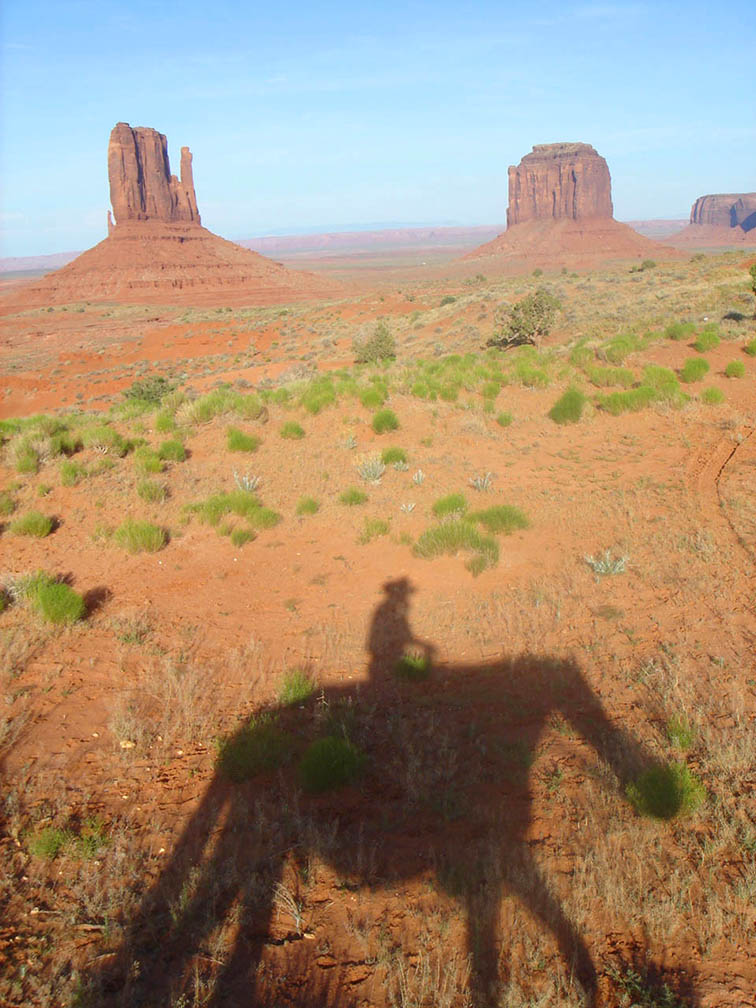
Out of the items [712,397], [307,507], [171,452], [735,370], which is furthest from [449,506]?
[735,370]

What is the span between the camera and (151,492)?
29.3 ft

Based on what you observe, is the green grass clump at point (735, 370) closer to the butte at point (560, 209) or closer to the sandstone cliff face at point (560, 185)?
the butte at point (560, 209)

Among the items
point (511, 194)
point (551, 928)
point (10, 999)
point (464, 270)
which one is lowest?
point (551, 928)

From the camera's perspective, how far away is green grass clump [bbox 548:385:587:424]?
12.4 m

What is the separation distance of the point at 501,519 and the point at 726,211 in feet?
572

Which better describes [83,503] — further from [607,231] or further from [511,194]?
[511,194]

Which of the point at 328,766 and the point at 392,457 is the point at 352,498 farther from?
the point at 328,766

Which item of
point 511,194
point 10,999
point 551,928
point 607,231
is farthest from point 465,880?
point 511,194

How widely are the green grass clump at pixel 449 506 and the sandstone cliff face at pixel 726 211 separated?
519 feet

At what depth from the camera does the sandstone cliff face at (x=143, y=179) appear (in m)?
82.1

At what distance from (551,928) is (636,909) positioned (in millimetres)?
431

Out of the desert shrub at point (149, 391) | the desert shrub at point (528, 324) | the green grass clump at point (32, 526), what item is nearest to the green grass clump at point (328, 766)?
the green grass clump at point (32, 526)

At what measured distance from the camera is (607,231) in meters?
96.1

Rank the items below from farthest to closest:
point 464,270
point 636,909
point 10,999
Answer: point 464,270
point 636,909
point 10,999
